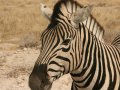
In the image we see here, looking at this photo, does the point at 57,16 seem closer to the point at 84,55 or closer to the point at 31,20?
the point at 84,55

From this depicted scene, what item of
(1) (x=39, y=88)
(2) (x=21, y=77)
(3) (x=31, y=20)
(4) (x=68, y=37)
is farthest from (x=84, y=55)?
(3) (x=31, y=20)

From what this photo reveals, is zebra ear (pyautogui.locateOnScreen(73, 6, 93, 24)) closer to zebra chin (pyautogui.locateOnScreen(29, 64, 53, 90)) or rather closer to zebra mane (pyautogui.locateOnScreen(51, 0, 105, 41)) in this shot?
zebra mane (pyautogui.locateOnScreen(51, 0, 105, 41))

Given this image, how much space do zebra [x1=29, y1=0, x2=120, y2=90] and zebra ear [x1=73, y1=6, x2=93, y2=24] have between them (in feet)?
0.10

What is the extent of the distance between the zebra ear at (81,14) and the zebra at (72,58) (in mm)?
31

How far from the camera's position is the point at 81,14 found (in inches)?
148

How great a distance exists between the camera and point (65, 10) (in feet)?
12.9

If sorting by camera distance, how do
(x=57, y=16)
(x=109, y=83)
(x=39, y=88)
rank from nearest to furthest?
(x=39, y=88), (x=57, y=16), (x=109, y=83)

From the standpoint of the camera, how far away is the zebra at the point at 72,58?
12.1 ft

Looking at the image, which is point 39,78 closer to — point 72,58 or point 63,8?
point 72,58

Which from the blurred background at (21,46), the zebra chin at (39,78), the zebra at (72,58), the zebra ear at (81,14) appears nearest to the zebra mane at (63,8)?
the zebra at (72,58)

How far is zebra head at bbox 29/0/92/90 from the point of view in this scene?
144 inches

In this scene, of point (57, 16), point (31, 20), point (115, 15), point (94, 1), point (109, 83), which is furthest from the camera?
point (94, 1)

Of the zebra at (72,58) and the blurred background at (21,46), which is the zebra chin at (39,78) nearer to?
the zebra at (72,58)

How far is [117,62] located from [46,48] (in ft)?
3.77
